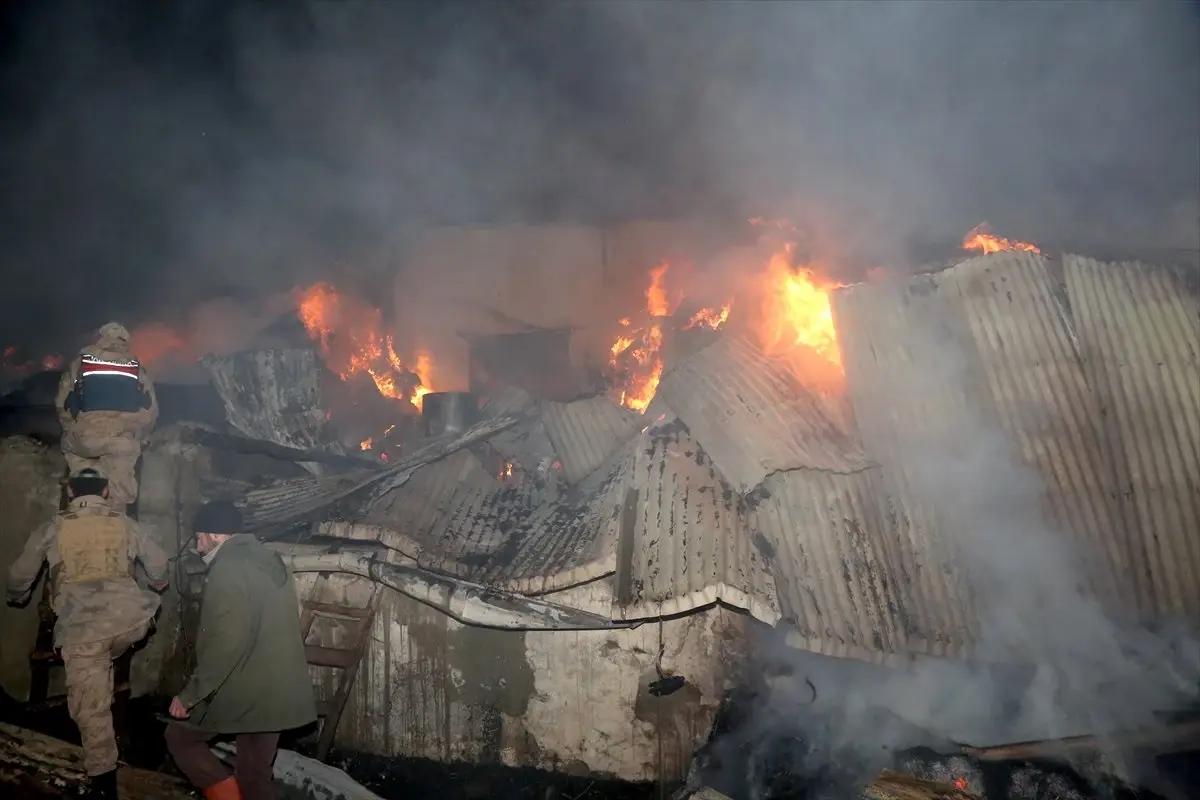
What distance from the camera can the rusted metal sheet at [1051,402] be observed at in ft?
15.9

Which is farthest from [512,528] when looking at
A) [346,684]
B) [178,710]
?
[178,710]

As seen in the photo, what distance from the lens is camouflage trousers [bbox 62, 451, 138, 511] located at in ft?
15.8

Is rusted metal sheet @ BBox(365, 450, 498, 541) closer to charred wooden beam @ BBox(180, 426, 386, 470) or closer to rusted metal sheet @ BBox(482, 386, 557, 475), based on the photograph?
rusted metal sheet @ BBox(482, 386, 557, 475)

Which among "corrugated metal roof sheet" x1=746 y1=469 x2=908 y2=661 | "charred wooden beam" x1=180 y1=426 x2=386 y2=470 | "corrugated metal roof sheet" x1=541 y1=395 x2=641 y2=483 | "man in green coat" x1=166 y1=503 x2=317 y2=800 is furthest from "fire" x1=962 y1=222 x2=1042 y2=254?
"man in green coat" x1=166 y1=503 x2=317 y2=800

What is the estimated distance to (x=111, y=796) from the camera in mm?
4379

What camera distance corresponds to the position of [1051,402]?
5008 millimetres

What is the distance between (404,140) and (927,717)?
36.8ft

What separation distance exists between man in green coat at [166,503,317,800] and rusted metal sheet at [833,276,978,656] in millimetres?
4507

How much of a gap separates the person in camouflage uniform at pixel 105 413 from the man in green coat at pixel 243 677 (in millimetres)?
1426

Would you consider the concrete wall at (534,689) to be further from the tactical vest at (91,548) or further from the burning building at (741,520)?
the tactical vest at (91,548)

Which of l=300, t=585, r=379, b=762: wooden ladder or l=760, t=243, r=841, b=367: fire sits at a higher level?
l=760, t=243, r=841, b=367: fire

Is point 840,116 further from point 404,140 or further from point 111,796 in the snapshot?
point 111,796

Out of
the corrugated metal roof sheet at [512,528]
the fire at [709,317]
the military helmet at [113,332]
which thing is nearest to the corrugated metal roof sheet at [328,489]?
the corrugated metal roof sheet at [512,528]

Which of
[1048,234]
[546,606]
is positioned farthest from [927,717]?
Answer: [1048,234]
